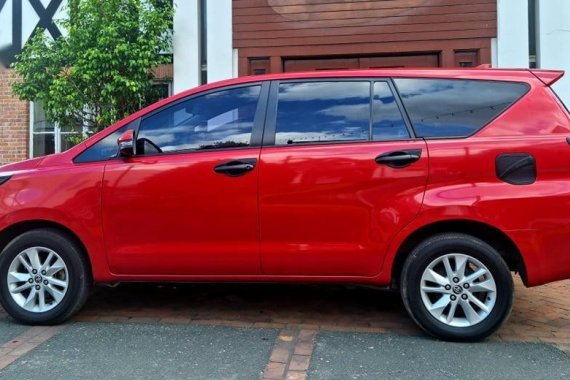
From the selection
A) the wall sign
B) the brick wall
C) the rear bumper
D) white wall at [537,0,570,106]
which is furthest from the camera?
the brick wall

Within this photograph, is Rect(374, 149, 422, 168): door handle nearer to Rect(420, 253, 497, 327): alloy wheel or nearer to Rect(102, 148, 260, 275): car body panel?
Rect(420, 253, 497, 327): alloy wheel

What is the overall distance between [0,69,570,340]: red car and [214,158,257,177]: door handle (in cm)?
2

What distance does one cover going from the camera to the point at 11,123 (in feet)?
29.9

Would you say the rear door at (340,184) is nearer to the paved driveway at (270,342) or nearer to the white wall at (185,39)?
the paved driveway at (270,342)

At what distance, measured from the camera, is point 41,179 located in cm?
415

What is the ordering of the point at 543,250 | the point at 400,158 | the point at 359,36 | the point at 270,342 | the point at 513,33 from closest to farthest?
the point at 543,250
the point at 400,158
the point at 270,342
the point at 513,33
the point at 359,36

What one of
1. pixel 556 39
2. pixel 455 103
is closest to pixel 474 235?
pixel 455 103

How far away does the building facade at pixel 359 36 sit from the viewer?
24.8 ft

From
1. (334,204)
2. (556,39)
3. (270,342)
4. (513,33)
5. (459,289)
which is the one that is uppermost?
(513,33)

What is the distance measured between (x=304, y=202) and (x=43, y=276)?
2.11 metres

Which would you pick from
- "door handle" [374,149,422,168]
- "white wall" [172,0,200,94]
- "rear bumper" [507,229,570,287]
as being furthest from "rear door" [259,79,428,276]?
"white wall" [172,0,200,94]

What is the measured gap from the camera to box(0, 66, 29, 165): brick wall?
9086mm

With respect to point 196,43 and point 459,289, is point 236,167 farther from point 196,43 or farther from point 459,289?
point 196,43

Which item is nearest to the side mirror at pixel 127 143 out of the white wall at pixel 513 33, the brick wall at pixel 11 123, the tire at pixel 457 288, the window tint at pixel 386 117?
the window tint at pixel 386 117
